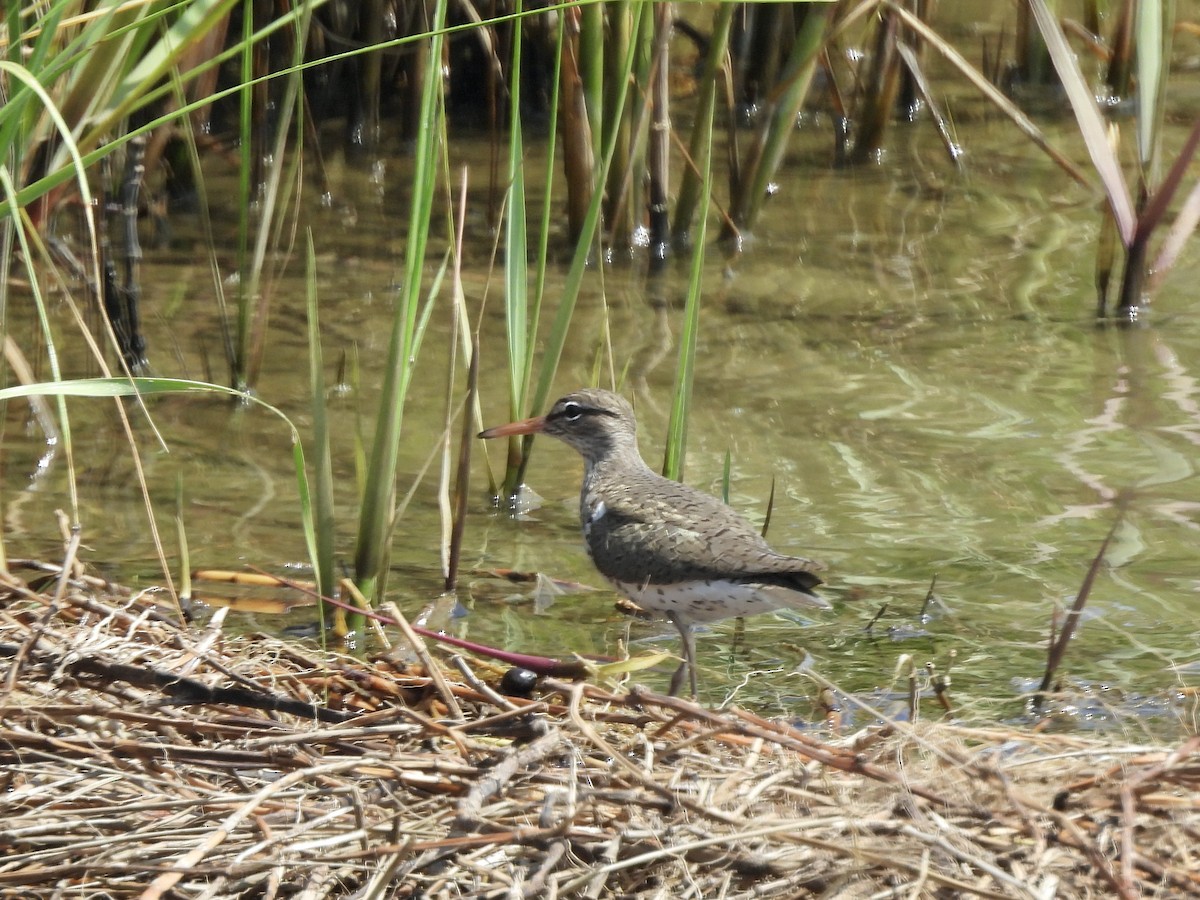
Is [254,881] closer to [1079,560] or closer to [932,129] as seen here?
[1079,560]

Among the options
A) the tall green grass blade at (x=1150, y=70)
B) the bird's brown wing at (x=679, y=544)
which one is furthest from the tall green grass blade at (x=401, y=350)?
the tall green grass blade at (x=1150, y=70)

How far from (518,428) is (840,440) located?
128 cm

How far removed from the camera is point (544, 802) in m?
2.53

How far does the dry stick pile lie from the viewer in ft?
7.97

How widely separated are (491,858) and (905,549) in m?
2.39

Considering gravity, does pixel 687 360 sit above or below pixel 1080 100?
below

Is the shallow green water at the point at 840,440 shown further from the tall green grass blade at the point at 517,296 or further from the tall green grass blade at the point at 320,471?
the tall green grass blade at the point at 517,296

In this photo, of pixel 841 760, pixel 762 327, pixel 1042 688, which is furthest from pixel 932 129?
pixel 841 760

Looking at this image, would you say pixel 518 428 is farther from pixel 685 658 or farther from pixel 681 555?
pixel 685 658

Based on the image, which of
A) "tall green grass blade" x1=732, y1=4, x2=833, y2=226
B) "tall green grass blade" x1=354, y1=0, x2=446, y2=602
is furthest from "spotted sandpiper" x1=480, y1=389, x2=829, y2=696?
"tall green grass blade" x1=732, y1=4, x2=833, y2=226

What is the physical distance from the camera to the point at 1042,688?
362 cm

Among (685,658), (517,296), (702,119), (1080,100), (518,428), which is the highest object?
(1080,100)

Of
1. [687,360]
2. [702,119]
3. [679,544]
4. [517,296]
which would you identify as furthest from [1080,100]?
[679,544]

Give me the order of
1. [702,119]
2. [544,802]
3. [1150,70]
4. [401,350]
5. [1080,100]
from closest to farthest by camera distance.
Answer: [544,802]
[401,350]
[1080,100]
[1150,70]
[702,119]
